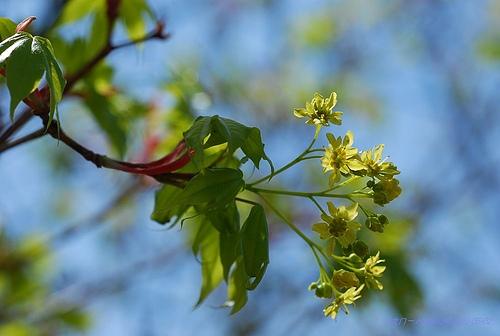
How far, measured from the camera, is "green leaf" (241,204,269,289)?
1.04 metres

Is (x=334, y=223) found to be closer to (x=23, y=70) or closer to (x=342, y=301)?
(x=342, y=301)

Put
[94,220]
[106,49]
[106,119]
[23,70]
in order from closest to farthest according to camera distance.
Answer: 1. [23,70]
2. [106,49]
3. [106,119]
4. [94,220]

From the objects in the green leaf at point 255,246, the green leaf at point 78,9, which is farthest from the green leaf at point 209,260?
the green leaf at point 78,9

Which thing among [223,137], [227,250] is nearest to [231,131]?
[223,137]

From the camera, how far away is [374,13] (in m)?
5.74

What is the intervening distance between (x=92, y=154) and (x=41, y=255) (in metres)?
1.59

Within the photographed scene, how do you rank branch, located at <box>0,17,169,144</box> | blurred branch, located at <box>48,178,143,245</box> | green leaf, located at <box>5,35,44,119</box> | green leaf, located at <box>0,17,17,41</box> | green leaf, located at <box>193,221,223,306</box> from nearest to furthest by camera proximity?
green leaf, located at <box>5,35,44,119</box>, green leaf, located at <box>0,17,17,41</box>, green leaf, located at <box>193,221,223,306</box>, branch, located at <box>0,17,169,144</box>, blurred branch, located at <box>48,178,143,245</box>

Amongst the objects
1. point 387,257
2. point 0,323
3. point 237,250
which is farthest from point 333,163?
point 0,323

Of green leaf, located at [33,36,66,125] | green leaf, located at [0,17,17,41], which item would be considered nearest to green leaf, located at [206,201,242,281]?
green leaf, located at [33,36,66,125]

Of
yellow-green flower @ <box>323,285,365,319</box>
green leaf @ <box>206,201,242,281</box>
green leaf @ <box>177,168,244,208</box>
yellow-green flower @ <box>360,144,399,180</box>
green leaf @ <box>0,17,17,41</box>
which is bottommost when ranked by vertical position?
yellow-green flower @ <box>323,285,365,319</box>

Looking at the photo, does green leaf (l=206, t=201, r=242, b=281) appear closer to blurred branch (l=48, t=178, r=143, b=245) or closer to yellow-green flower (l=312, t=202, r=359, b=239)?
yellow-green flower (l=312, t=202, r=359, b=239)

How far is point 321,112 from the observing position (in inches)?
41.8

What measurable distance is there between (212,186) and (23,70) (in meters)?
0.27

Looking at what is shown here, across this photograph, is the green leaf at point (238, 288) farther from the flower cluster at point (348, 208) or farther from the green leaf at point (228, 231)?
the flower cluster at point (348, 208)
